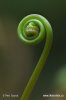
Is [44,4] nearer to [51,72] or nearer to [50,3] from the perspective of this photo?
[50,3]

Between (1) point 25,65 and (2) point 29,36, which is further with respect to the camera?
(1) point 25,65

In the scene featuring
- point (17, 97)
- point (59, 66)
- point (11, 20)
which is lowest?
point (17, 97)

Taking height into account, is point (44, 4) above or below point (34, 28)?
above

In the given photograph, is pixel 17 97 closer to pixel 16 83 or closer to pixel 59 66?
pixel 16 83

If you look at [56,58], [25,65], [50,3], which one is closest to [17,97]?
[25,65]

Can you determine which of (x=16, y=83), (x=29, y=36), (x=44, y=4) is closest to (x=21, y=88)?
(x=16, y=83)

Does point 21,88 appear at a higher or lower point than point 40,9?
lower
